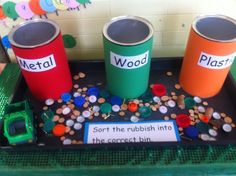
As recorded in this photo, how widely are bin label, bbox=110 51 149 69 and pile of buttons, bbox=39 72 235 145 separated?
0.12 meters

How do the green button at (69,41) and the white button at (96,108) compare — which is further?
the green button at (69,41)

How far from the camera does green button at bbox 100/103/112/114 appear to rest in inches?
25.5

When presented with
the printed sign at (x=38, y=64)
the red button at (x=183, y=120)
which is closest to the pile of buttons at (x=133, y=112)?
the red button at (x=183, y=120)

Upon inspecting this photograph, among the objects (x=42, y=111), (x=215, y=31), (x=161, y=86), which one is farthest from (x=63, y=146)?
(x=215, y=31)

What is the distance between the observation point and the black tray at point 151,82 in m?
0.54

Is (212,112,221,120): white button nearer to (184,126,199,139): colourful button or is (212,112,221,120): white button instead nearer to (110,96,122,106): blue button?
(184,126,199,139): colourful button

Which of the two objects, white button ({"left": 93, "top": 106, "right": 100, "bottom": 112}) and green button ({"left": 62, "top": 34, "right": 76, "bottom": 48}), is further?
green button ({"left": 62, "top": 34, "right": 76, "bottom": 48})

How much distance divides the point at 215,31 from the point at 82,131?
1.50ft

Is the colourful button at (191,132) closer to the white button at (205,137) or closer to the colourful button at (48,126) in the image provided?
the white button at (205,137)

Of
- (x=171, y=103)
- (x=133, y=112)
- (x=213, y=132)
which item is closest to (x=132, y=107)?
(x=133, y=112)

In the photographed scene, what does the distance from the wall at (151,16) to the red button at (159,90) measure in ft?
0.51

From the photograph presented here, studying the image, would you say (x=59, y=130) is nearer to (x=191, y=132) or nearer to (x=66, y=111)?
(x=66, y=111)

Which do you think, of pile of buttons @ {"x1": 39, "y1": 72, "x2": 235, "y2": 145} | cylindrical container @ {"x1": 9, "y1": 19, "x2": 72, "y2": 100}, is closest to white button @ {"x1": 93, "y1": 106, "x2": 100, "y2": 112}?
pile of buttons @ {"x1": 39, "y1": 72, "x2": 235, "y2": 145}

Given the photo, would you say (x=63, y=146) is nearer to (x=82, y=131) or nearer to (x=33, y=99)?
(x=82, y=131)
